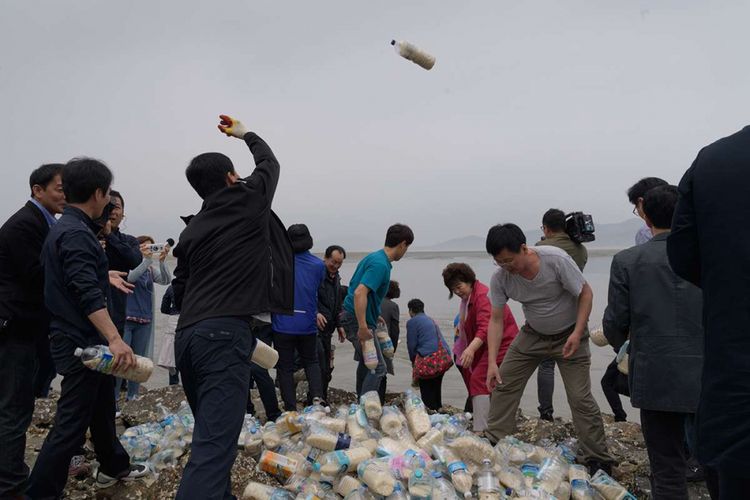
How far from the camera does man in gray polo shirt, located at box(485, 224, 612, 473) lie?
405cm

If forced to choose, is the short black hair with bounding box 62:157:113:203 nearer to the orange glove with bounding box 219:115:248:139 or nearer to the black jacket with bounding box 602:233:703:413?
the orange glove with bounding box 219:115:248:139

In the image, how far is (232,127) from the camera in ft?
11.2

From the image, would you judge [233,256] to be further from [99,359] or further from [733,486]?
[733,486]

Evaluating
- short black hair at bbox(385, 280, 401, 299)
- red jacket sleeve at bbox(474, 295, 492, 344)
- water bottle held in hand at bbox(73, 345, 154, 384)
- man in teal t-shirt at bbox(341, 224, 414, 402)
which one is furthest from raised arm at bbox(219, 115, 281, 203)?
short black hair at bbox(385, 280, 401, 299)

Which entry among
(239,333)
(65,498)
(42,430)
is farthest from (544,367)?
(42,430)

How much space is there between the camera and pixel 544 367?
219 inches

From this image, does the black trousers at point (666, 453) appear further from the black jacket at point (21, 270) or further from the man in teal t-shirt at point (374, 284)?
the black jacket at point (21, 270)

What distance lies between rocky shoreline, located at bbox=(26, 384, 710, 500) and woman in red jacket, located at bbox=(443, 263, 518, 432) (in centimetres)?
52

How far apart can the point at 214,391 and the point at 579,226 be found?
3732 mm

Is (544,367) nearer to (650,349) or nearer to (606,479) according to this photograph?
(606,479)

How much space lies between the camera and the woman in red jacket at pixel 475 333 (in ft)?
16.1

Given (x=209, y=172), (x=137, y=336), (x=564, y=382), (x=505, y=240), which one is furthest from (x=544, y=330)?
(x=137, y=336)

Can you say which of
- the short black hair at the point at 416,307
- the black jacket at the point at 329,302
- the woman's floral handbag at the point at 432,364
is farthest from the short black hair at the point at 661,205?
the black jacket at the point at 329,302

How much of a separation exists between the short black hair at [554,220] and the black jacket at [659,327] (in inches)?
78.2
